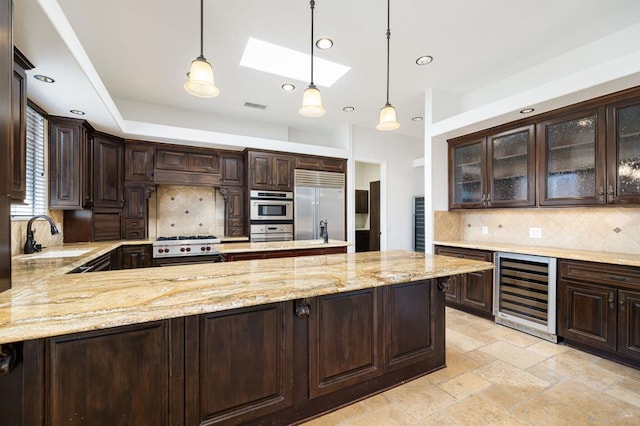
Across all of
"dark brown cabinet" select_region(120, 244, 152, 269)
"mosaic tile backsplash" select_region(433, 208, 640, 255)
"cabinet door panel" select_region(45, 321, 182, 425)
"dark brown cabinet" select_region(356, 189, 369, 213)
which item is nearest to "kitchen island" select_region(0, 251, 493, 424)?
"cabinet door panel" select_region(45, 321, 182, 425)

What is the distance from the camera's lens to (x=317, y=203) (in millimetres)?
5008

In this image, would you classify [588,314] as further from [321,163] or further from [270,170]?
[270,170]

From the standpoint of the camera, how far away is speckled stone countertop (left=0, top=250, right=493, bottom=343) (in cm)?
98

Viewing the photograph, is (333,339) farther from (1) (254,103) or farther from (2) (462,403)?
(1) (254,103)

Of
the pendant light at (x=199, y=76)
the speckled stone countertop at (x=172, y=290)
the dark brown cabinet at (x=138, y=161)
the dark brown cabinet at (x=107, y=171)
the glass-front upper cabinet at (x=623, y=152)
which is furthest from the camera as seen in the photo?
the dark brown cabinet at (x=138, y=161)

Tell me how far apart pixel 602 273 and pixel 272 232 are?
3987 millimetres

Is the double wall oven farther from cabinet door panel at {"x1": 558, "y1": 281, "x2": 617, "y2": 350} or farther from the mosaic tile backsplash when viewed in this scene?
cabinet door panel at {"x1": 558, "y1": 281, "x2": 617, "y2": 350}

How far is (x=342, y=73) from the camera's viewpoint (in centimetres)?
339

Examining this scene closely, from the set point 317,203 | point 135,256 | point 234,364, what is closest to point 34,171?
point 135,256

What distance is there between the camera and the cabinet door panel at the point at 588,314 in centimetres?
238

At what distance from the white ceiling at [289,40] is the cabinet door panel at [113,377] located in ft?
5.83

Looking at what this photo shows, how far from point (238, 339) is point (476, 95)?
4.15 meters

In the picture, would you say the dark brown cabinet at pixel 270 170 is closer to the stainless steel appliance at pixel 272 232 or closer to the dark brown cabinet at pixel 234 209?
the dark brown cabinet at pixel 234 209

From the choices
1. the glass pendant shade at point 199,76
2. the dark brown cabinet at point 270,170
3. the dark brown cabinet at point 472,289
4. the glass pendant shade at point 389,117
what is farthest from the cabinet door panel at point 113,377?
the dark brown cabinet at point 270,170
